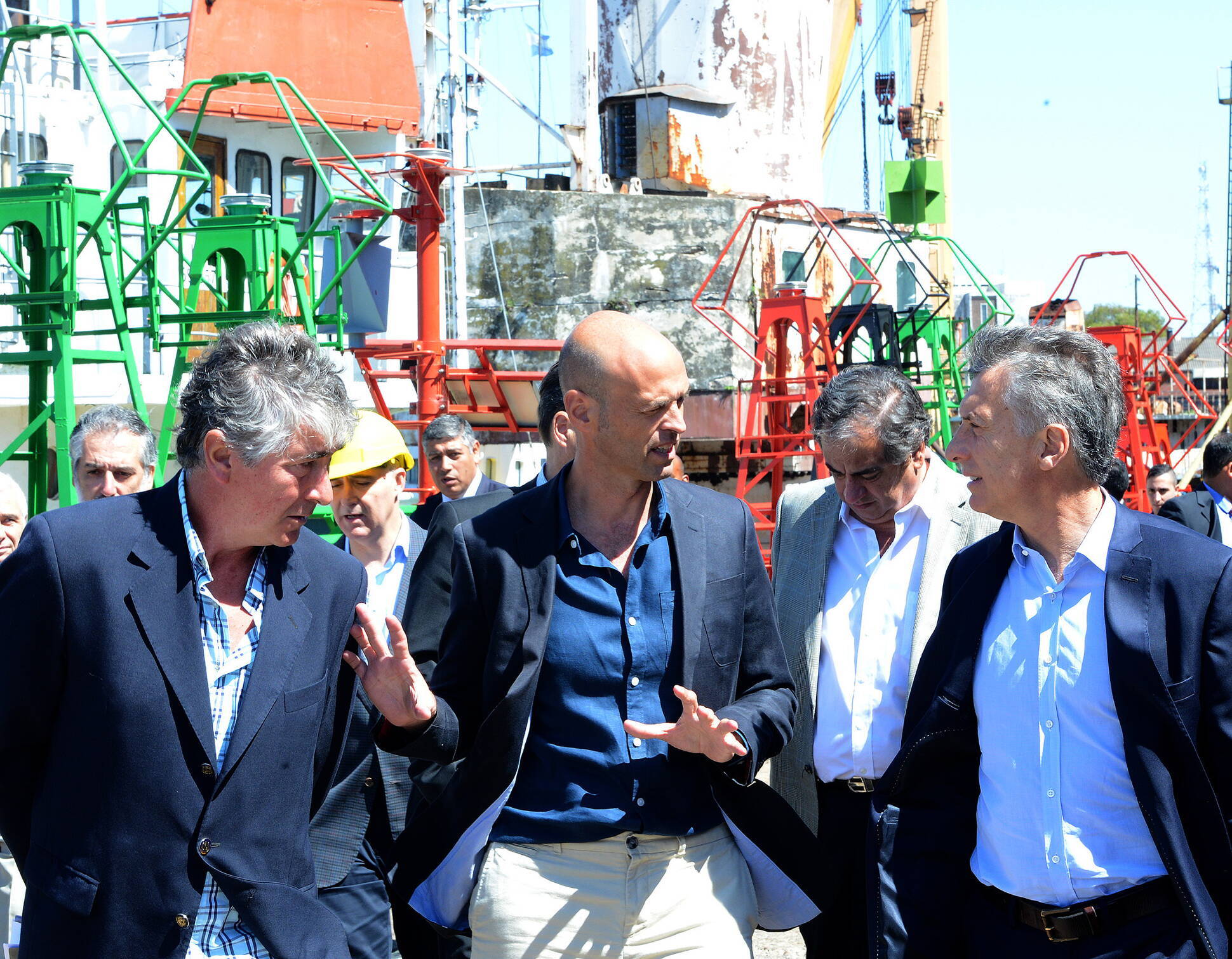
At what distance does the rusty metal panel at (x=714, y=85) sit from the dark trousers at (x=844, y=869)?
19.5m

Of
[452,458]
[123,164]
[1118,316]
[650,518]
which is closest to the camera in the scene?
[650,518]

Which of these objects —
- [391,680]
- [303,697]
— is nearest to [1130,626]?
[391,680]

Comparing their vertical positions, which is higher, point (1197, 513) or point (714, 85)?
point (714, 85)

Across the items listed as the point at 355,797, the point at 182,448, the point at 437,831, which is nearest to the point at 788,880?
the point at 437,831

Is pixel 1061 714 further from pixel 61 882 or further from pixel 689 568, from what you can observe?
pixel 61 882

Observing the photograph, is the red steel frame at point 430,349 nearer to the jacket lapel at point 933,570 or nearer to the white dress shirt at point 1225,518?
the white dress shirt at point 1225,518

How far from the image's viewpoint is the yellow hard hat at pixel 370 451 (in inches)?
183

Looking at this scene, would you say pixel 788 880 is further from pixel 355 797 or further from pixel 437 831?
pixel 355 797

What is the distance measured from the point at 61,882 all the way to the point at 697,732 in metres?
1.33

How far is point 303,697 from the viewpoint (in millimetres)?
2795

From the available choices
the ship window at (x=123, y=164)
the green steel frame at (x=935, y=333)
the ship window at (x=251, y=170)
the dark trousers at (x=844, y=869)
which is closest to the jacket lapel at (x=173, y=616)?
the dark trousers at (x=844, y=869)

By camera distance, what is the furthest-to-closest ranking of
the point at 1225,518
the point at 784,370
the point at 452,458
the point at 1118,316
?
1. the point at 1118,316
2. the point at 784,370
3. the point at 1225,518
4. the point at 452,458

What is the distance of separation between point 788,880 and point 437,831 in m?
0.89

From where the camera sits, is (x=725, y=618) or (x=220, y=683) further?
(x=725, y=618)
